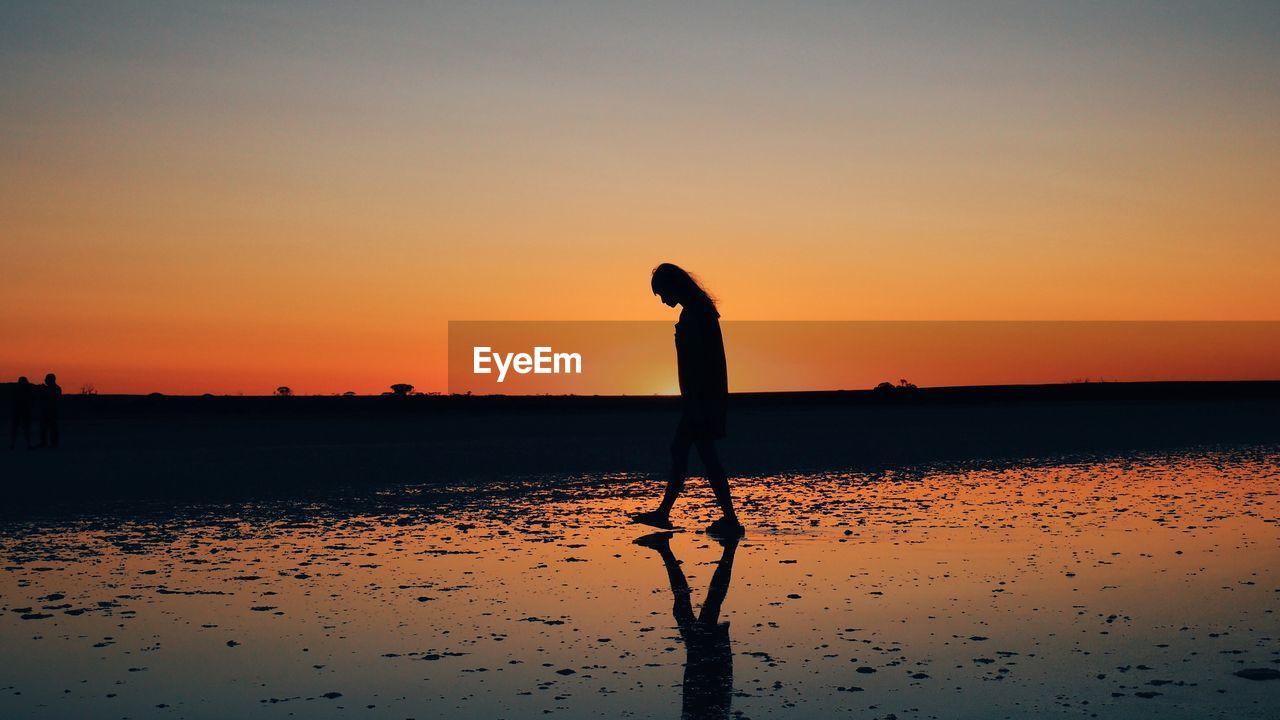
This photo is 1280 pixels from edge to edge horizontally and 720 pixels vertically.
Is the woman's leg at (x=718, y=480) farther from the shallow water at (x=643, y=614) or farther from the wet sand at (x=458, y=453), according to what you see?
the wet sand at (x=458, y=453)

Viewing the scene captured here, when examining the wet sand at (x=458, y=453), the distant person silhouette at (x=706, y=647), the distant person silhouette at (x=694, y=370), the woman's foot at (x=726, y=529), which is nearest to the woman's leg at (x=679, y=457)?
the distant person silhouette at (x=694, y=370)

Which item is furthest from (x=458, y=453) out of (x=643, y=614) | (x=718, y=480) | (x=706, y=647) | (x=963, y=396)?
(x=963, y=396)

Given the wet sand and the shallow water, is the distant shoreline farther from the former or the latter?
the shallow water

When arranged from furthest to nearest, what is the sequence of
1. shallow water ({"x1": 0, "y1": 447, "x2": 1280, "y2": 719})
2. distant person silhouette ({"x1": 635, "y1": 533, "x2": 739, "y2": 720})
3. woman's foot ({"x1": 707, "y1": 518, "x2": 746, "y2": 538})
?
woman's foot ({"x1": 707, "y1": 518, "x2": 746, "y2": 538})
shallow water ({"x1": 0, "y1": 447, "x2": 1280, "y2": 719})
distant person silhouette ({"x1": 635, "y1": 533, "x2": 739, "y2": 720})

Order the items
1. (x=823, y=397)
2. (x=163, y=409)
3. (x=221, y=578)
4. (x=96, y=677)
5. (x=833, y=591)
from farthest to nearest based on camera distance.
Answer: (x=823, y=397) < (x=163, y=409) < (x=221, y=578) < (x=833, y=591) < (x=96, y=677)

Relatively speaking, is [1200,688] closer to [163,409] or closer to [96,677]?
[96,677]

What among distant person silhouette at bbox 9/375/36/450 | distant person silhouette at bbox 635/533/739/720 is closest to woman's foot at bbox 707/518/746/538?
distant person silhouette at bbox 635/533/739/720

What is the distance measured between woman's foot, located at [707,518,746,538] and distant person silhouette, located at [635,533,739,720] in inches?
48.0

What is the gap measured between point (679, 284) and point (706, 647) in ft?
17.1

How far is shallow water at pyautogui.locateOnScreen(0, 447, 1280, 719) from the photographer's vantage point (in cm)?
470

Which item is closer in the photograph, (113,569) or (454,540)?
(113,569)

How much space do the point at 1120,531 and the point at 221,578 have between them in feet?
21.6

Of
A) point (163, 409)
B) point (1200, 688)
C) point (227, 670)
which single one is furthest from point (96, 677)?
point (163, 409)

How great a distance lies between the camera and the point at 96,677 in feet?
16.6
